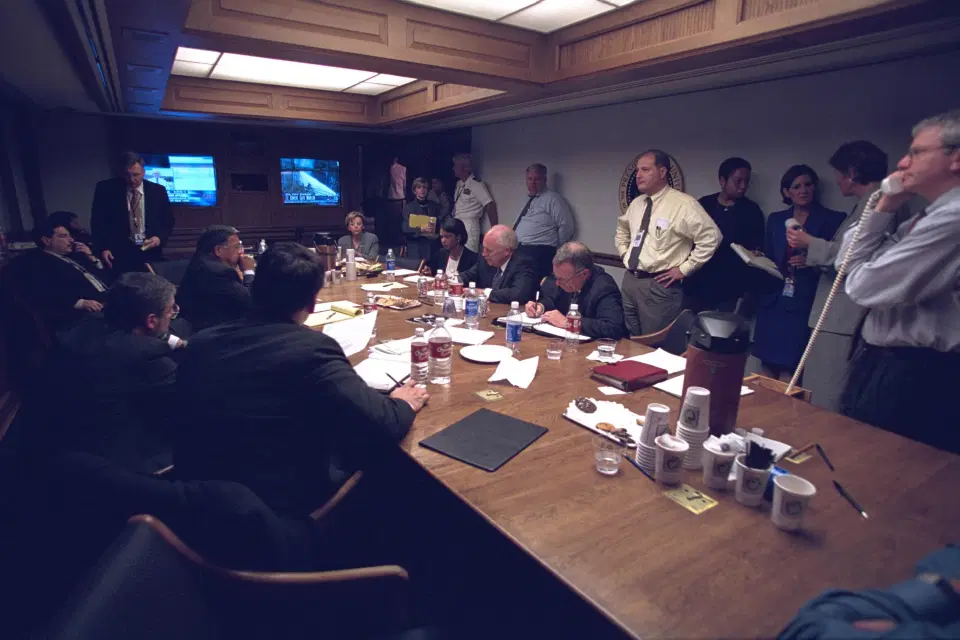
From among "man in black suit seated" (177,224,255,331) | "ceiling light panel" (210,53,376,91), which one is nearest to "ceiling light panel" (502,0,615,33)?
"ceiling light panel" (210,53,376,91)

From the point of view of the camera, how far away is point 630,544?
110 cm

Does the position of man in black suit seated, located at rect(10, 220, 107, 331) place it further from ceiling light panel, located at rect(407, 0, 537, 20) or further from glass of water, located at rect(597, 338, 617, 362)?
glass of water, located at rect(597, 338, 617, 362)

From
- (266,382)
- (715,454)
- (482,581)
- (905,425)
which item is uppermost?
(266,382)

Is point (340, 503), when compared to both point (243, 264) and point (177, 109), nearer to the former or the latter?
point (243, 264)

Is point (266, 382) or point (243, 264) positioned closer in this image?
point (266, 382)

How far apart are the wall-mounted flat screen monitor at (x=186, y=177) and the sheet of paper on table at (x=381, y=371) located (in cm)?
641

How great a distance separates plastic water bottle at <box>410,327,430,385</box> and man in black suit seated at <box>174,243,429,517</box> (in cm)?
36

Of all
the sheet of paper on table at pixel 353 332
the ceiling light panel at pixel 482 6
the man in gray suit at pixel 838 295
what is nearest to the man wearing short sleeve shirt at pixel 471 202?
the ceiling light panel at pixel 482 6

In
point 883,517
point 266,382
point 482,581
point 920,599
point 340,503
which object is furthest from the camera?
point 482,581

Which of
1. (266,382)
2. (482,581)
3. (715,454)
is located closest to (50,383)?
(266,382)

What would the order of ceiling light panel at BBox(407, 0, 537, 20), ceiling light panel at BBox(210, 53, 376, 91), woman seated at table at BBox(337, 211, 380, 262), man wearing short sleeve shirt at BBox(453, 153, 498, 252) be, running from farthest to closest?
1. man wearing short sleeve shirt at BBox(453, 153, 498, 252)
2. woman seated at table at BBox(337, 211, 380, 262)
3. ceiling light panel at BBox(210, 53, 376, 91)
4. ceiling light panel at BBox(407, 0, 537, 20)

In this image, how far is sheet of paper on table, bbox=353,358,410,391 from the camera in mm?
1923

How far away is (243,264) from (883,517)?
3.85 meters

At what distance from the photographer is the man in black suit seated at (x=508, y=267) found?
134 inches
